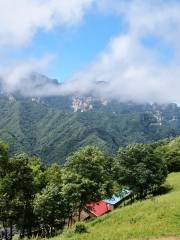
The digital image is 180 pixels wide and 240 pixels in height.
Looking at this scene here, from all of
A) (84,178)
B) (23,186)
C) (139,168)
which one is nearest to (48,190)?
(23,186)

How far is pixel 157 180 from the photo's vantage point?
80125mm

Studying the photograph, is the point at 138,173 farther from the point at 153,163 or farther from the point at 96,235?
the point at 96,235

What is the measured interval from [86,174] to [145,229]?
23685 mm

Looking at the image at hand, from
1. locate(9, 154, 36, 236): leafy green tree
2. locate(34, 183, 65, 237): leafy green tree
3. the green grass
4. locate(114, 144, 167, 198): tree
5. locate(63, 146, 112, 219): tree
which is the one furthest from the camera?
locate(114, 144, 167, 198): tree

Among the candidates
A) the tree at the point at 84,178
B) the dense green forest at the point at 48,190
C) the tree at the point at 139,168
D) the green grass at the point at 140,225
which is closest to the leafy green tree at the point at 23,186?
the dense green forest at the point at 48,190

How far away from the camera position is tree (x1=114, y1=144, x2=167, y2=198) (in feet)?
260

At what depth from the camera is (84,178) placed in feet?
206

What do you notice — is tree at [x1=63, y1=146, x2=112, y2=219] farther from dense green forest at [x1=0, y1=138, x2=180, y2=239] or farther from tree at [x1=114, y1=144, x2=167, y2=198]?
tree at [x1=114, y1=144, x2=167, y2=198]

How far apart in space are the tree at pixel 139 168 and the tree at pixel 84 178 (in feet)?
44.4

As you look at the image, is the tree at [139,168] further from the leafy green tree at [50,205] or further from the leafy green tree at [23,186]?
the leafy green tree at [23,186]

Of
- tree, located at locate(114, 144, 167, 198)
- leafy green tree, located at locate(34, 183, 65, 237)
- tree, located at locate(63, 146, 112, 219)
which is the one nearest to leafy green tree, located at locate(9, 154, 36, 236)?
leafy green tree, located at locate(34, 183, 65, 237)

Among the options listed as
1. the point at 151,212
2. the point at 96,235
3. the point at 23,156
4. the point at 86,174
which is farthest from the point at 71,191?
the point at 96,235

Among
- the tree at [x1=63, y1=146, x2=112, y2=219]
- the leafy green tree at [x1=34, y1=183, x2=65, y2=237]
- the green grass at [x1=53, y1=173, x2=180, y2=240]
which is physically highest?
the tree at [x1=63, y1=146, x2=112, y2=219]

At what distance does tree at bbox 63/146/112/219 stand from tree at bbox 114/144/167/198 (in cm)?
1353
